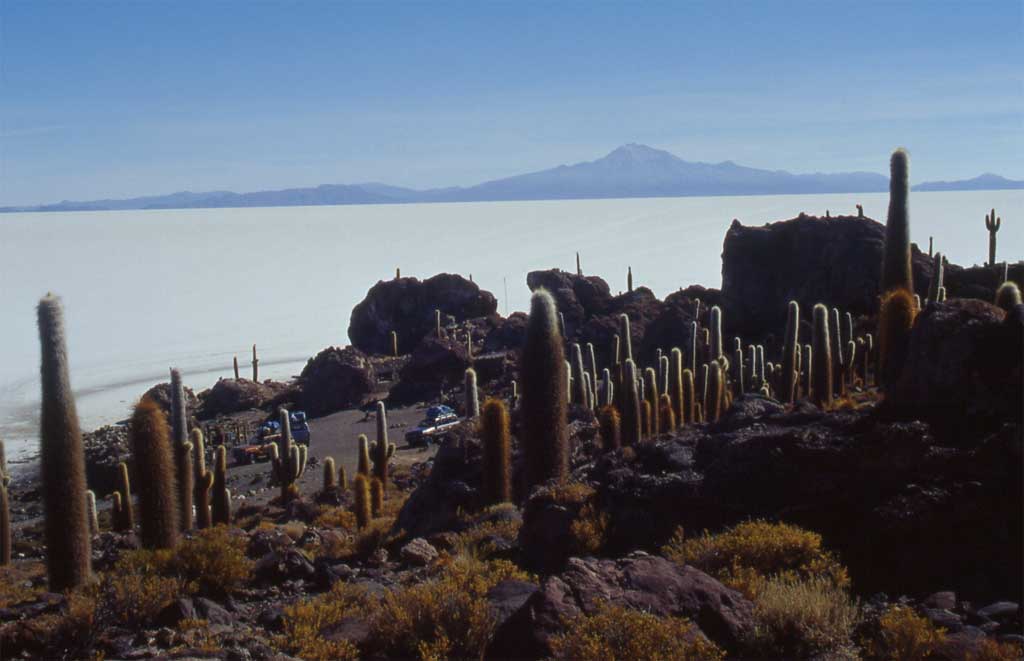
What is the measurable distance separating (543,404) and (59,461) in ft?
19.4

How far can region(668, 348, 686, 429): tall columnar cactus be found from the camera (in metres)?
18.6

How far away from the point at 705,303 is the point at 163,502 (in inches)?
1224

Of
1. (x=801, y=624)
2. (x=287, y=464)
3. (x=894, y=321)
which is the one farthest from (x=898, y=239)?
(x=287, y=464)

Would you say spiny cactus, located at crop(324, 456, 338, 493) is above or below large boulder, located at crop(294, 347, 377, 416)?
above

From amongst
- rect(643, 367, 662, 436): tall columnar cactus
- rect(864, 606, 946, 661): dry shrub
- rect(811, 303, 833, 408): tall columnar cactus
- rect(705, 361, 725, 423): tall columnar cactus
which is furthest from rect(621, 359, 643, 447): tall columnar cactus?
rect(864, 606, 946, 661): dry shrub

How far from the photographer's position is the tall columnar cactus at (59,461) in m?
11.2

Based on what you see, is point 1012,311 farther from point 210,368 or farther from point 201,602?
point 210,368

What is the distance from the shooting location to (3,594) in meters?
12.0

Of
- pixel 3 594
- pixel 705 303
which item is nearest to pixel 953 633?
pixel 3 594

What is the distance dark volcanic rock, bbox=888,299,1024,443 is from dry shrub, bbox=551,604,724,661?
338 centimetres

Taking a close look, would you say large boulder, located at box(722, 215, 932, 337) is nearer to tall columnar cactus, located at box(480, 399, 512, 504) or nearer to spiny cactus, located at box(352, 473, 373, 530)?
spiny cactus, located at box(352, 473, 373, 530)

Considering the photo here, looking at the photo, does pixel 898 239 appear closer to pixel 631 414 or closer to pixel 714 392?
pixel 714 392

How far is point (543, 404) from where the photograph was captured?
41.7 ft

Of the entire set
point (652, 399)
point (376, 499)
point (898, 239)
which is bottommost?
point (376, 499)
